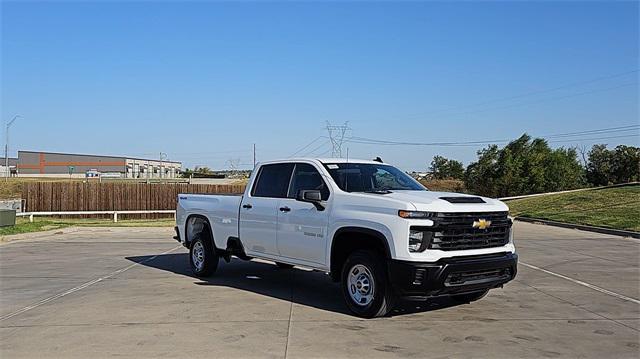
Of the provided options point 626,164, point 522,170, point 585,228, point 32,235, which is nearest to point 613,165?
point 626,164

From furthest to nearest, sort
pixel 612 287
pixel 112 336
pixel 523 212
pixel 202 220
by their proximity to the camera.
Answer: pixel 523 212 → pixel 202 220 → pixel 612 287 → pixel 112 336

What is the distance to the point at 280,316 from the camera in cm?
787

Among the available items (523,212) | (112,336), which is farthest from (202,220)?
(523,212)

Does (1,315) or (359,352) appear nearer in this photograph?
(359,352)

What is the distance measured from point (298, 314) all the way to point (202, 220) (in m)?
4.04

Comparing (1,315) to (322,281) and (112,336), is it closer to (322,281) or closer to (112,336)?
(112,336)

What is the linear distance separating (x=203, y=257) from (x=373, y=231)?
4636 millimetres

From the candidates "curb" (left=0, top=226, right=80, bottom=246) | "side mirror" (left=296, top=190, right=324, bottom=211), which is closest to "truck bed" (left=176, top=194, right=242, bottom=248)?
"side mirror" (left=296, top=190, right=324, bottom=211)

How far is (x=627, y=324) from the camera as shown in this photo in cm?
756

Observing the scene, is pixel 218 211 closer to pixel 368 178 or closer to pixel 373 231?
pixel 368 178

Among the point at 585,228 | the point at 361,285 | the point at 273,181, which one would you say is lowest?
the point at 585,228

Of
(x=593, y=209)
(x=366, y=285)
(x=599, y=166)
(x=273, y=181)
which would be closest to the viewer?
(x=366, y=285)

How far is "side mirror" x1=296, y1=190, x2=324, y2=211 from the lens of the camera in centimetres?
832

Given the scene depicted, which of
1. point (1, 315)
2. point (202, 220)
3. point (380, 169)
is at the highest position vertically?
point (380, 169)
